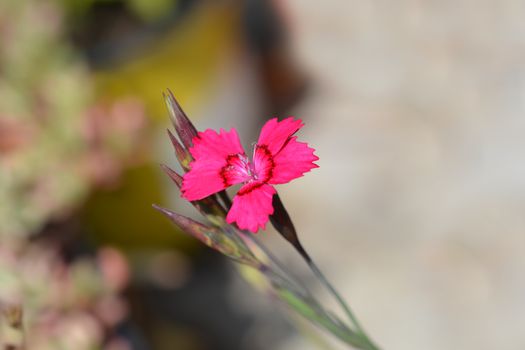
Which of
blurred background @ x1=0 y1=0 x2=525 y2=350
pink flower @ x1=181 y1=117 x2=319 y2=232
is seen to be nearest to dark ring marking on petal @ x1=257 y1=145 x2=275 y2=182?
pink flower @ x1=181 y1=117 x2=319 y2=232

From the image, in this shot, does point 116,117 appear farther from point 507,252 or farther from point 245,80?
point 507,252

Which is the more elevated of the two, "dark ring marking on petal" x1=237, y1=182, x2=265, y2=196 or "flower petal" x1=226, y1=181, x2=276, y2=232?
"dark ring marking on petal" x1=237, y1=182, x2=265, y2=196

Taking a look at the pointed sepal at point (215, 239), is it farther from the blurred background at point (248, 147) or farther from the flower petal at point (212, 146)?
the blurred background at point (248, 147)

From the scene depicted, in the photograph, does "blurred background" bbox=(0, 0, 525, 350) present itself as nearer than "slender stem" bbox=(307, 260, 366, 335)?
No

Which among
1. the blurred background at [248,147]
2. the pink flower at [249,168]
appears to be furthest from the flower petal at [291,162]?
the blurred background at [248,147]

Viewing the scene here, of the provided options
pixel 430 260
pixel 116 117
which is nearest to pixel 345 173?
pixel 430 260

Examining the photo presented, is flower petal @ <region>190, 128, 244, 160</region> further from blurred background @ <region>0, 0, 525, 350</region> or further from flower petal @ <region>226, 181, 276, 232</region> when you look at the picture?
blurred background @ <region>0, 0, 525, 350</region>

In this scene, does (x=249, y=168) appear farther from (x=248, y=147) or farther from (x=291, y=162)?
(x=248, y=147)
